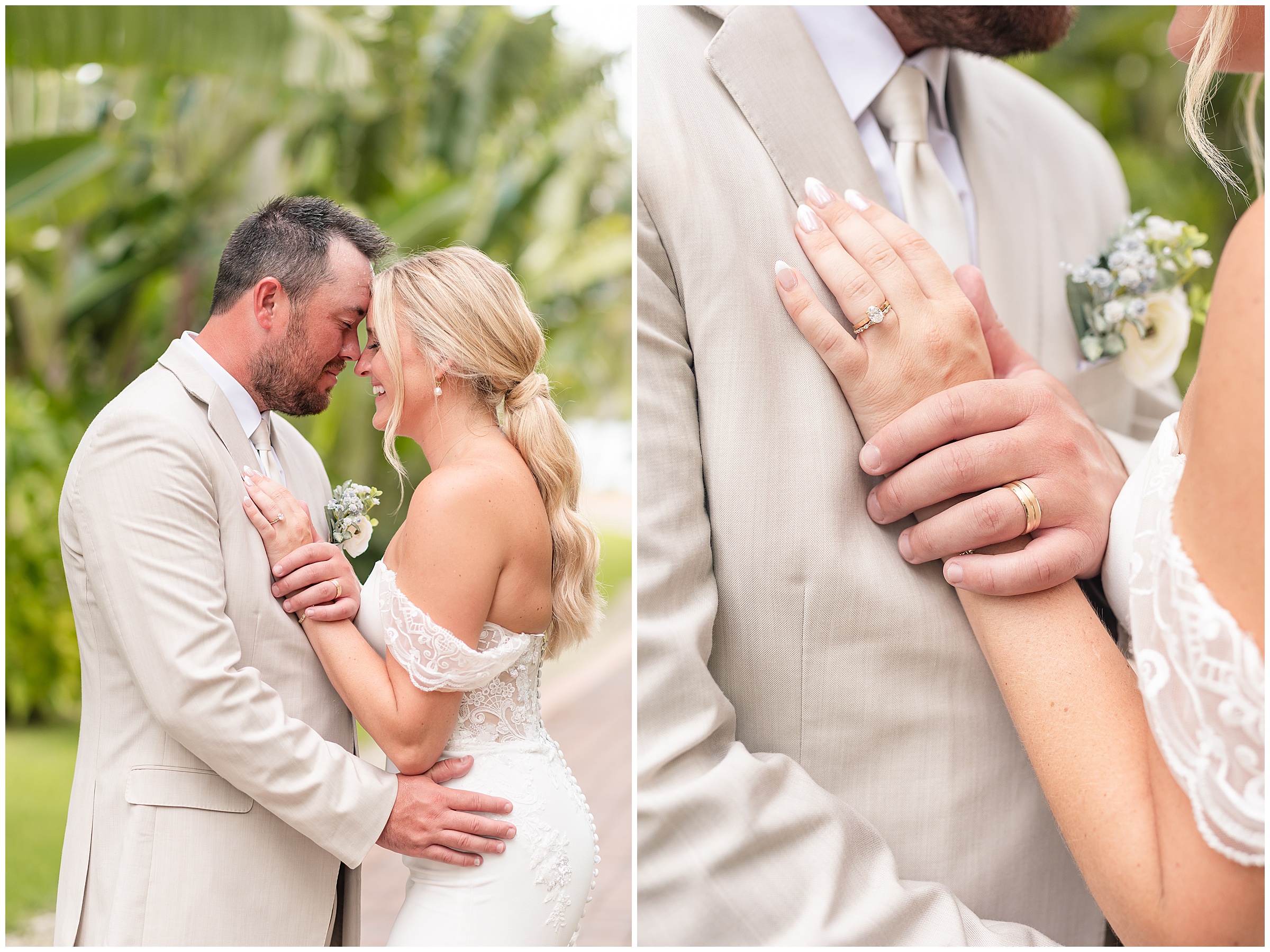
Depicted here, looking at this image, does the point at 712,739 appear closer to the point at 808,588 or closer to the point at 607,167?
the point at 808,588

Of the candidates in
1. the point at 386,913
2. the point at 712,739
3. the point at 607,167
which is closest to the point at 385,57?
the point at 607,167

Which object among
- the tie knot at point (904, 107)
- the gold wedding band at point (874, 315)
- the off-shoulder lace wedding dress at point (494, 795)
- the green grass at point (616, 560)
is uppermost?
the tie knot at point (904, 107)

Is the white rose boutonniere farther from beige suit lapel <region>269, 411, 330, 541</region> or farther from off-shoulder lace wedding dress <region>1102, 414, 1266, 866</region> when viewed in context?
beige suit lapel <region>269, 411, 330, 541</region>

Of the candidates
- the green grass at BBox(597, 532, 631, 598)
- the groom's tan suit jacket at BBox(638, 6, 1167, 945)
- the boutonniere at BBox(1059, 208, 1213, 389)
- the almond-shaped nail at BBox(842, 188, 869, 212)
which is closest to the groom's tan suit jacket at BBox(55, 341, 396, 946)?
the groom's tan suit jacket at BBox(638, 6, 1167, 945)

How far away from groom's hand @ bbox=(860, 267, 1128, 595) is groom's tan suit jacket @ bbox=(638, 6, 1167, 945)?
0.08m

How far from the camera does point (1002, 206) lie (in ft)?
7.55

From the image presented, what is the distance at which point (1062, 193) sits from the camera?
2.52 metres

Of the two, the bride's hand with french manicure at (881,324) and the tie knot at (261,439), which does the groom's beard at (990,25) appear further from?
the tie knot at (261,439)

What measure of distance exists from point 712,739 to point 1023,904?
80 cm

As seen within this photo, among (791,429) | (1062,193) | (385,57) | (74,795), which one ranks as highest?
(385,57)

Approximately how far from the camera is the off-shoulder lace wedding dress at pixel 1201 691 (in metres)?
1.37

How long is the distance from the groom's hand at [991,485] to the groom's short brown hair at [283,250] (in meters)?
1.31

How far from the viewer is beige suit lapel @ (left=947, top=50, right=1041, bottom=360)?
2.24 m

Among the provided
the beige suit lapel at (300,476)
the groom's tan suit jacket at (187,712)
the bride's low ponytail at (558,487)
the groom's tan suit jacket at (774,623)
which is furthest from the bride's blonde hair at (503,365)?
the groom's tan suit jacket at (774,623)
